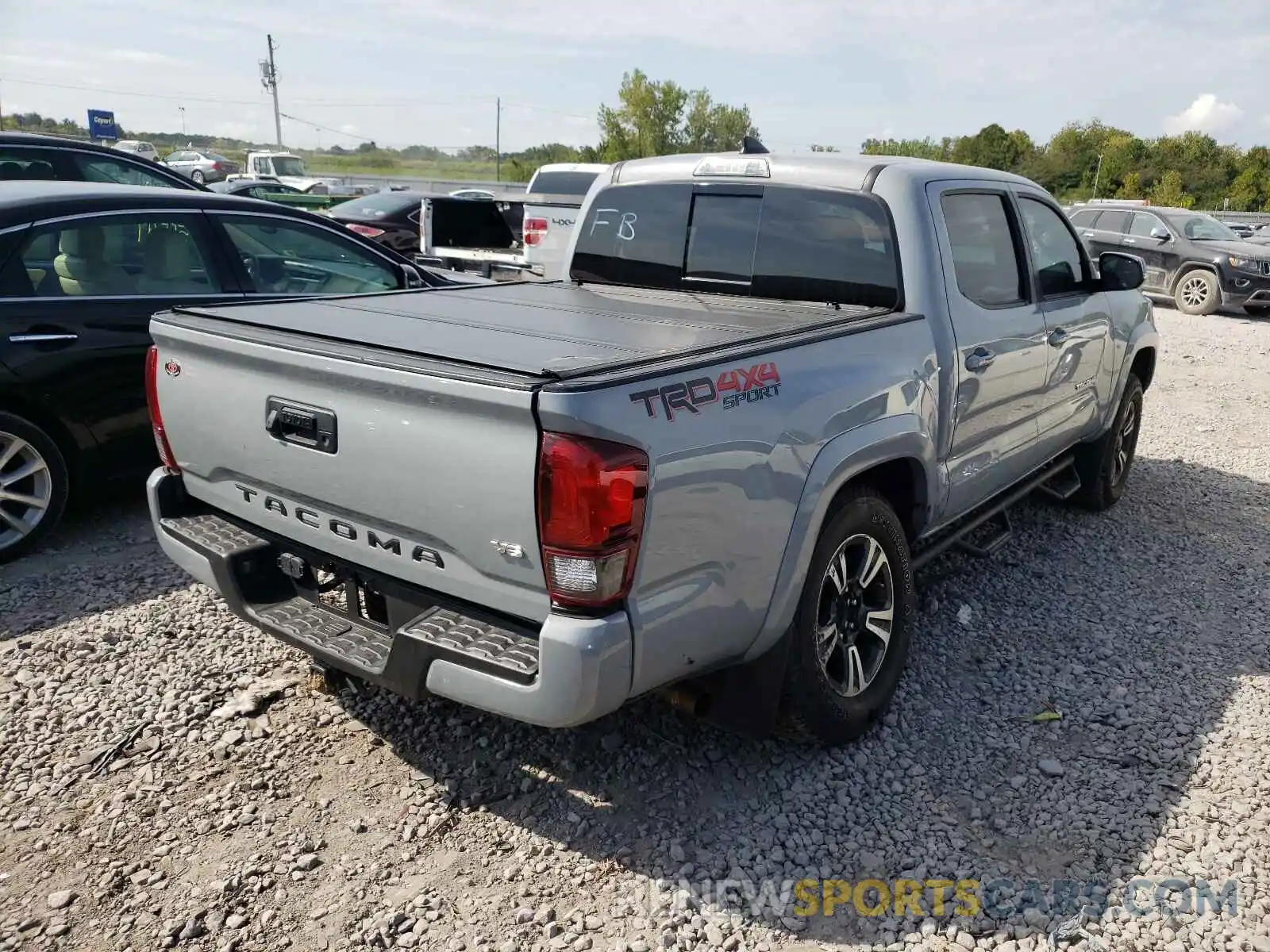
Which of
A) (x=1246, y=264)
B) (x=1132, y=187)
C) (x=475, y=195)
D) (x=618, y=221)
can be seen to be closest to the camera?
(x=618, y=221)

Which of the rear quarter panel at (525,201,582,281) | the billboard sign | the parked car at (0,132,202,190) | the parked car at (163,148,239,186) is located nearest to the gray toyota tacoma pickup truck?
the rear quarter panel at (525,201,582,281)

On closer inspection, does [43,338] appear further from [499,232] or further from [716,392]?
[499,232]

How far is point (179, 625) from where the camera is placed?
4062mm

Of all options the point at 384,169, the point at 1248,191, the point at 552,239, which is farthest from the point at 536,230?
the point at 384,169

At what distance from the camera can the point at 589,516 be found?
7.28ft

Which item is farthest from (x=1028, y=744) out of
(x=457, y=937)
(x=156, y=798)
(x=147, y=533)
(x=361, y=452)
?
(x=147, y=533)

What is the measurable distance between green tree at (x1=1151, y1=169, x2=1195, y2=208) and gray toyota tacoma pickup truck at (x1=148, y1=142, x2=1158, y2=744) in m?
48.1

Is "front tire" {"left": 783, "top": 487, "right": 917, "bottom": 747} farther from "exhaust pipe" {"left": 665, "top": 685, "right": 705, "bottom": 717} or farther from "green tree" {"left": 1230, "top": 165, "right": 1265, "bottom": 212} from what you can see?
"green tree" {"left": 1230, "top": 165, "right": 1265, "bottom": 212}

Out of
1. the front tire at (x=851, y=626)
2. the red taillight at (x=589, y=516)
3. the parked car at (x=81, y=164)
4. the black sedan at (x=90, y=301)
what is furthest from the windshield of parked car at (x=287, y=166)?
the red taillight at (x=589, y=516)

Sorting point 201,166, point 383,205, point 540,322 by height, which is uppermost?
point 540,322

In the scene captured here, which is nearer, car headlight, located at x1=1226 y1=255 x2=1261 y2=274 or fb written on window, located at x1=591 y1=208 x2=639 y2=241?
fb written on window, located at x1=591 y1=208 x2=639 y2=241

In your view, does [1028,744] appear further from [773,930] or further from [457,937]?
[457,937]

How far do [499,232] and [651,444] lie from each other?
10255 mm

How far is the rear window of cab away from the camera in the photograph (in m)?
3.71
